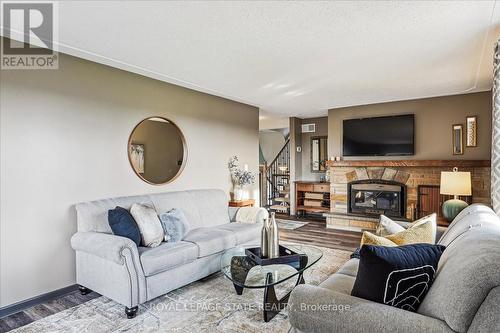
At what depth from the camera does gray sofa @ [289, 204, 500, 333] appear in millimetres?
1172

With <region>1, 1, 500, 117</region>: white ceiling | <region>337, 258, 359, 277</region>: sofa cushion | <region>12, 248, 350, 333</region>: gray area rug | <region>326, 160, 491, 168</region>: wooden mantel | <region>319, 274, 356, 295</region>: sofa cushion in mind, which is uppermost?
<region>1, 1, 500, 117</region>: white ceiling

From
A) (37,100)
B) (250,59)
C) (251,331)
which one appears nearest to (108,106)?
(37,100)

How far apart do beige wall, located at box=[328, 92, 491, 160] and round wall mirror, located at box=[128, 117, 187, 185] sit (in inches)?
151

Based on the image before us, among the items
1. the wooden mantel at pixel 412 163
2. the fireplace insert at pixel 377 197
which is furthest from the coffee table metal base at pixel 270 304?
the wooden mantel at pixel 412 163

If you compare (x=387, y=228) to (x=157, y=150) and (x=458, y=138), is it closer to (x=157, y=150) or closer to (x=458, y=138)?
(x=157, y=150)

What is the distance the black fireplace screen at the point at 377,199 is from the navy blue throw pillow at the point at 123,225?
451 centimetres

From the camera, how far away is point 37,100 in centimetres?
294

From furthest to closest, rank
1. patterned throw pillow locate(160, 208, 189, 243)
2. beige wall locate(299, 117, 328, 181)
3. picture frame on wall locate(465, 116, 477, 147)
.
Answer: beige wall locate(299, 117, 328, 181)
picture frame on wall locate(465, 116, 477, 147)
patterned throw pillow locate(160, 208, 189, 243)

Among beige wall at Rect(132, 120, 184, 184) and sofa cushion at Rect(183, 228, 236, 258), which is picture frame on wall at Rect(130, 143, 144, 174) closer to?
beige wall at Rect(132, 120, 184, 184)

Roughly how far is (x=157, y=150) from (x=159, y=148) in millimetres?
43

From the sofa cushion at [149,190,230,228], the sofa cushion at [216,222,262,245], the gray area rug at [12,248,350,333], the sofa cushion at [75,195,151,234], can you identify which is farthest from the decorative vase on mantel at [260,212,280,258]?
the sofa cushion at [75,195,151,234]

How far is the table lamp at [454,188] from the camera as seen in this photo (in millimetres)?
3986

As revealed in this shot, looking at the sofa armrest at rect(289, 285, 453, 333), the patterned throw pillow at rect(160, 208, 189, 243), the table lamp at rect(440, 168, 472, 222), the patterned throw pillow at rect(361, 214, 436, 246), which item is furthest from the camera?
the table lamp at rect(440, 168, 472, 222)

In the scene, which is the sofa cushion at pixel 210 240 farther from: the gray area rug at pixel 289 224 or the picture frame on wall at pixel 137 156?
the gray area rug at pixel 289 224
